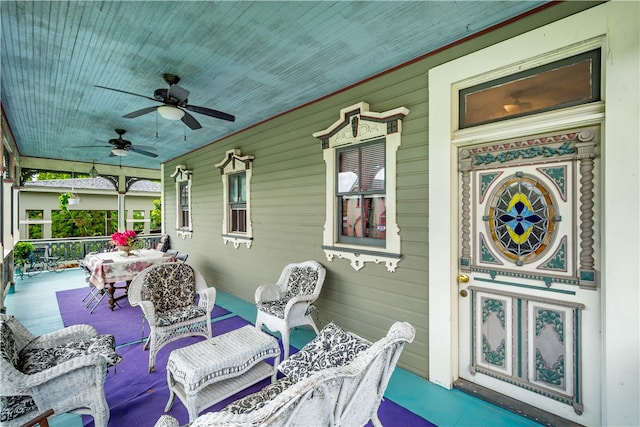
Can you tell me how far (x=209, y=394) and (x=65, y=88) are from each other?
3.92m

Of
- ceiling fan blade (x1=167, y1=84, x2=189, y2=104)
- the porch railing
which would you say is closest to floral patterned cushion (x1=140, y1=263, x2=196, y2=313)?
ceiling fan blade (x1=167, y1=84, x2=189, y2=104)

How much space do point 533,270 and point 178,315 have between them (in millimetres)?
3424

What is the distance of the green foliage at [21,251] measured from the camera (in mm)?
6789

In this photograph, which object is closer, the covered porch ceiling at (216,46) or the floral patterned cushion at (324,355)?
the floral patterned cushion at (324,355)

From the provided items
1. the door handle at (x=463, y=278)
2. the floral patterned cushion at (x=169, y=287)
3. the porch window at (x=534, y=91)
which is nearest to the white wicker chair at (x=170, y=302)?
the floral patterned cushion at (x=169, y=287)

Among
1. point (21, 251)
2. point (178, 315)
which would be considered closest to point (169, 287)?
point (178, 315)

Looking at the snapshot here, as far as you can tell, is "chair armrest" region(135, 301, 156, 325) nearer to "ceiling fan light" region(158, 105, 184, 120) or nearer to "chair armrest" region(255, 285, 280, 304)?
"chair armrest" region(255, 285, 280, 304)

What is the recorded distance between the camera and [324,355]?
2.04 m

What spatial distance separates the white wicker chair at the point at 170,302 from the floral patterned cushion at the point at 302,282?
0.95 m

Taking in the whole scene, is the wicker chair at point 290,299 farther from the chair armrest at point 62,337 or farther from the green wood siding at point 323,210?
the chair armrest at point 62,337

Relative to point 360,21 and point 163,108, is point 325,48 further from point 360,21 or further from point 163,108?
point 163,108

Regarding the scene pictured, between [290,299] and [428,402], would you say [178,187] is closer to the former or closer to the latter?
[290,299]

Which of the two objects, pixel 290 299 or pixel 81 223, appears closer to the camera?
Result: pixel 290 299

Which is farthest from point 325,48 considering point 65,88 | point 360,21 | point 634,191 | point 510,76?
point 65,88
